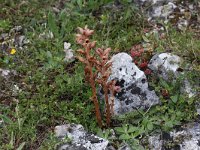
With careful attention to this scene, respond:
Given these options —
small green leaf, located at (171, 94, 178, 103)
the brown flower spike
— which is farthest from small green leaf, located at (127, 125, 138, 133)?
small green leaf, located at (171, 94, 178, 103)

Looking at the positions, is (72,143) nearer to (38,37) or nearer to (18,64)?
(18,64)

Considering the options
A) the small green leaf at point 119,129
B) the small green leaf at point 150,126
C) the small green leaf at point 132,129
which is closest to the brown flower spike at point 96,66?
the small green leaf at point 119,129

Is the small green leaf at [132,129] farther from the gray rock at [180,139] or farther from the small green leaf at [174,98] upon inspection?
the small green leaf at [174,98]

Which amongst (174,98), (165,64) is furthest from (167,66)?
(174,98)

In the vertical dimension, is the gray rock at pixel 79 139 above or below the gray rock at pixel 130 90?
below

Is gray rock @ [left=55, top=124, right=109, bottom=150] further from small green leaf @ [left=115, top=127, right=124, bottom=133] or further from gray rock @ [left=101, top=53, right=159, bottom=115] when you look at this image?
gray rock @ [left=101, top=53, right=159, bottom=115]

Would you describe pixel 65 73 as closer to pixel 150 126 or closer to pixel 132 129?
pixel 132 129
